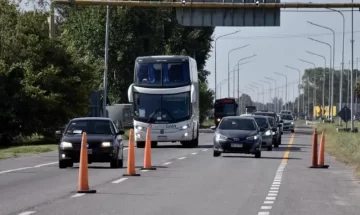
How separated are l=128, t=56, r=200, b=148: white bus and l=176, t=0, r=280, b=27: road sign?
198 centimetres

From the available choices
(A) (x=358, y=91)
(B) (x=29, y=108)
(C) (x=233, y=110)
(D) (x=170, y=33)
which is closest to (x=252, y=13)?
(B) (x=29, y=108)

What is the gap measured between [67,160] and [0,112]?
75.2 ft

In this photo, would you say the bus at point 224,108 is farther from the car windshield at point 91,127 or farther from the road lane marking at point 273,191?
the car windshield at point 91,127

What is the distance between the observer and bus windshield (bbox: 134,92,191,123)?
48.3 m

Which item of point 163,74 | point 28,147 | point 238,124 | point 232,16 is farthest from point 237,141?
point 28,147

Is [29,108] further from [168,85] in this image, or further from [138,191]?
[138,191]

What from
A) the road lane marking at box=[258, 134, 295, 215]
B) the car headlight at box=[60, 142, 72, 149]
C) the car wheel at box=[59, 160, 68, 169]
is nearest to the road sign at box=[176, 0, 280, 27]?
the road lane marking at box=[258, 134, 295, 215]

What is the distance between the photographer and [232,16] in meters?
48.5

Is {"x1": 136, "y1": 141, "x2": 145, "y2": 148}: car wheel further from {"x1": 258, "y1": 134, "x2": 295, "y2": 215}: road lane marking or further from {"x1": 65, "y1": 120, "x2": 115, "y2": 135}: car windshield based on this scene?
{"x1": 65, "y1": 120, "x2": 115, "y2": 135}: car windshield

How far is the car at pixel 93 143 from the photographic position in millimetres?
29797

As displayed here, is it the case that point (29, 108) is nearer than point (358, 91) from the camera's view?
Yes

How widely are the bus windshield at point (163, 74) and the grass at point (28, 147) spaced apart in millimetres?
5114

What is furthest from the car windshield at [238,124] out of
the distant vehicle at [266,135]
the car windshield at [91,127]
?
the car windshield at [91,127]

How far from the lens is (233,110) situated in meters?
108
